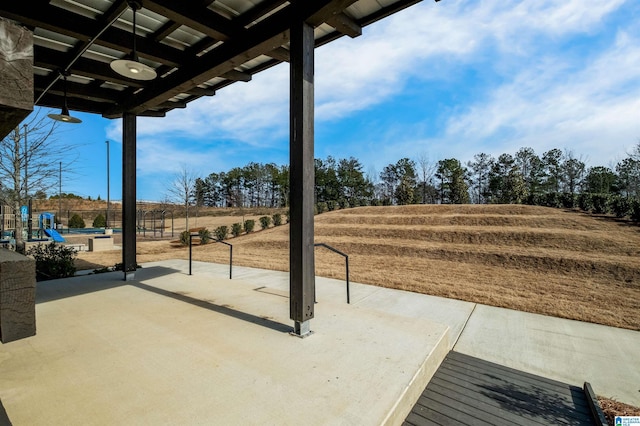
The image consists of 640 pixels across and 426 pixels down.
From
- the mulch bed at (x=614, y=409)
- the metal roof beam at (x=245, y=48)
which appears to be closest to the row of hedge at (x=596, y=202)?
the mulch bed at (x=614, y=409)

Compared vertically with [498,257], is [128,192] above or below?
above

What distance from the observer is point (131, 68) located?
260 cm

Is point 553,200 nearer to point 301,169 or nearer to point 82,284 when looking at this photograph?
point 301,169

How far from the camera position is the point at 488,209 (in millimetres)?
14305

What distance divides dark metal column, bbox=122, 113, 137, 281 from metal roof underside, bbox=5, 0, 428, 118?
800mm

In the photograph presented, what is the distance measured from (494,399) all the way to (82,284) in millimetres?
5593

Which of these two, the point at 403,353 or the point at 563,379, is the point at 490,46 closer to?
the point at 563,379

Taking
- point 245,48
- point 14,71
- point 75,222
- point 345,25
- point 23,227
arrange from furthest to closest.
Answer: point 75,222
point 23,227
point 245,48
point 345,25
point 14,71

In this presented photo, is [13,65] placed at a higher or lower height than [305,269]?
higher

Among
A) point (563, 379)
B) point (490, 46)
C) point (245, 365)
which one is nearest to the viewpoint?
point (245, 365)

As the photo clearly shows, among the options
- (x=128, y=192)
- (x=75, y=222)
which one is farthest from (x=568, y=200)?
(x=75, y=222)

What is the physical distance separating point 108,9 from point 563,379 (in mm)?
5510

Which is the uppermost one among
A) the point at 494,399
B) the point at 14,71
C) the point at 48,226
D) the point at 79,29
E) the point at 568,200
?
the point at 79,29

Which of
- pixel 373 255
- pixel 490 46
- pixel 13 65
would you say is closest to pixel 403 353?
pixel 13 65
